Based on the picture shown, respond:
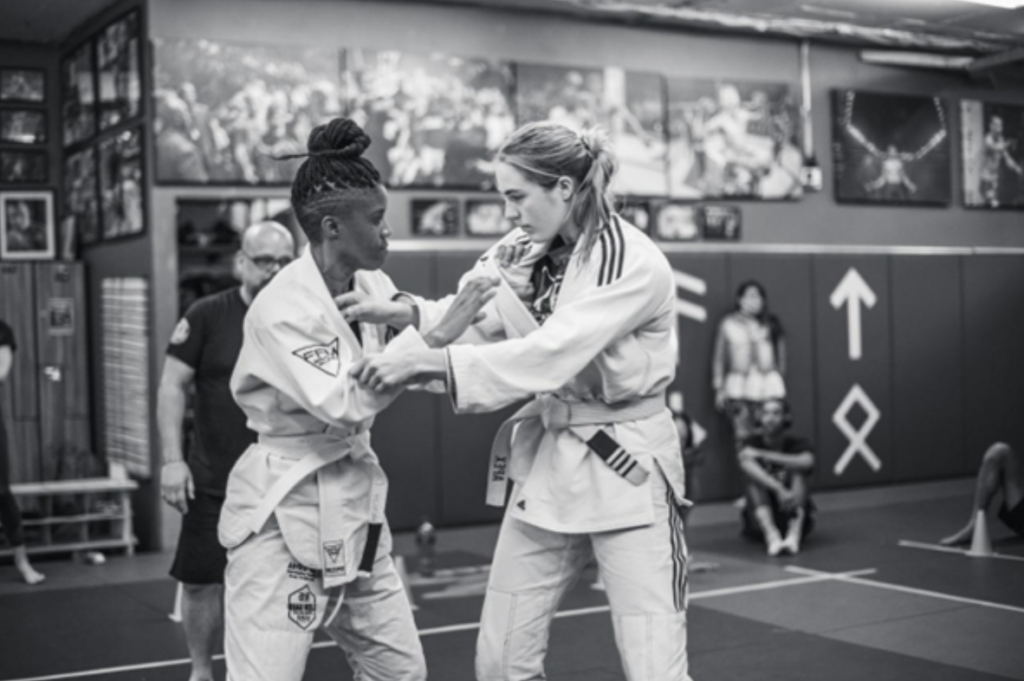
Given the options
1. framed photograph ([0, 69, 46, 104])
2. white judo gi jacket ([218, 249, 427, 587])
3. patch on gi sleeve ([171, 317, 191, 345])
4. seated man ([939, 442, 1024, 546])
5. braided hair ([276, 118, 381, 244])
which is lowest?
seated man ([939, 442, 1024, 546])

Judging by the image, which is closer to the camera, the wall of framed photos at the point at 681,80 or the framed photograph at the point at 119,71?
the framed photograph at the point at 119,71

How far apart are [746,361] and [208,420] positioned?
223 inches

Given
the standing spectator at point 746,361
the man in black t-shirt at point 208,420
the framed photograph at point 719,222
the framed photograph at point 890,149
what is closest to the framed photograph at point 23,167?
the framed photograph at point 719,222

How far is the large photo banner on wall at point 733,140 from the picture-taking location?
34.6 feet

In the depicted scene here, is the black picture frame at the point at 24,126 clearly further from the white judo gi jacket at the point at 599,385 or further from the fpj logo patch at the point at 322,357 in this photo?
the fpj logo patch at the point at 322,357

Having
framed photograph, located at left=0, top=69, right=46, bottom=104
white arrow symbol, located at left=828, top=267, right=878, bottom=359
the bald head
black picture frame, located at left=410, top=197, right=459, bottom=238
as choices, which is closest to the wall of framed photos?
black picture frame, located at left=410, top=197, right=459, bottom=238

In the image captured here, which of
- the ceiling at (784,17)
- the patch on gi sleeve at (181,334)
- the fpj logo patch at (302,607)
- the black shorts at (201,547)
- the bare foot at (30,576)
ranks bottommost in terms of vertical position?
the bare foot at (30,576)

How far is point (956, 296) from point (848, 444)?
1.82 metres

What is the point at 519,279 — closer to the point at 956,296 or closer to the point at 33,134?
the point at 33,134

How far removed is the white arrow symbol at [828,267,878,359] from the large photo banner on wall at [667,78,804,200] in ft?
2.74

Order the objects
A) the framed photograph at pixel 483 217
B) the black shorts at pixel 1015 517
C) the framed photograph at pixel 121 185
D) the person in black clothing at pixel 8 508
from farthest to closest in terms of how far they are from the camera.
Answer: the framed photograph at pixel 483 217 < the framed photograph at pixel 121 185 < the black shorts at pixel 1015 517 < the person in black clothing at pixel 8 508

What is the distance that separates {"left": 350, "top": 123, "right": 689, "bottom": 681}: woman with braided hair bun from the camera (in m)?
2.93

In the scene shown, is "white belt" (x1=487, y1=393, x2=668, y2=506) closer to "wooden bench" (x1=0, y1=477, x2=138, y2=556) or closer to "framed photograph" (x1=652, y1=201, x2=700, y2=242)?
"wooden bench" (x1=0, y1=477, x2=138, y2=556)

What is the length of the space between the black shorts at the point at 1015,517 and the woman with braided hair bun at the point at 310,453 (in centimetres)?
598
